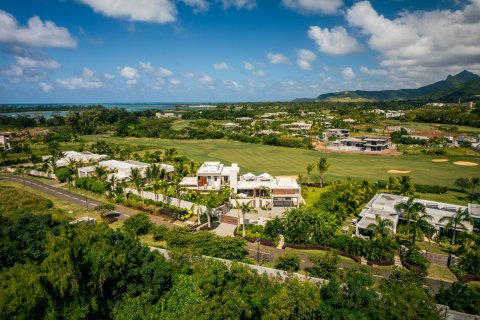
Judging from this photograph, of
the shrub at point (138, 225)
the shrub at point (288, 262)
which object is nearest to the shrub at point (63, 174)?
the shrub at point (138, 225)

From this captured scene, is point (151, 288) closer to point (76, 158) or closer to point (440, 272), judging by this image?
point (440, 272)

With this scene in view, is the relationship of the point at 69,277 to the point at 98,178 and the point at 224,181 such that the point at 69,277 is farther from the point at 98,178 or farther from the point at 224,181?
the point at 98,178

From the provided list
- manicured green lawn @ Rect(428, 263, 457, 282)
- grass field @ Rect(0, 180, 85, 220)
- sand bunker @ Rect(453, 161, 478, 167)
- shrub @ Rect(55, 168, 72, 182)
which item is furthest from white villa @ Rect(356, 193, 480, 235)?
shrub @ Rect(55, 168, 72, 182)

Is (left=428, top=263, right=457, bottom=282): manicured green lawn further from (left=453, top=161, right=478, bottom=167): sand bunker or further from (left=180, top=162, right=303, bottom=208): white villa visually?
(left=453, top=161, right=478, bottom=167): sand bunker

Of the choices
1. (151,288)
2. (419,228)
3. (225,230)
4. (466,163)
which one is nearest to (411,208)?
(419,228)

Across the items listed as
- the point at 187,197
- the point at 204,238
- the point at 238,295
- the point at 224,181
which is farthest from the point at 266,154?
the point at 238,295

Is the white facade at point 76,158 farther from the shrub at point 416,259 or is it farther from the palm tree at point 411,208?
the shrub at point 416,259
